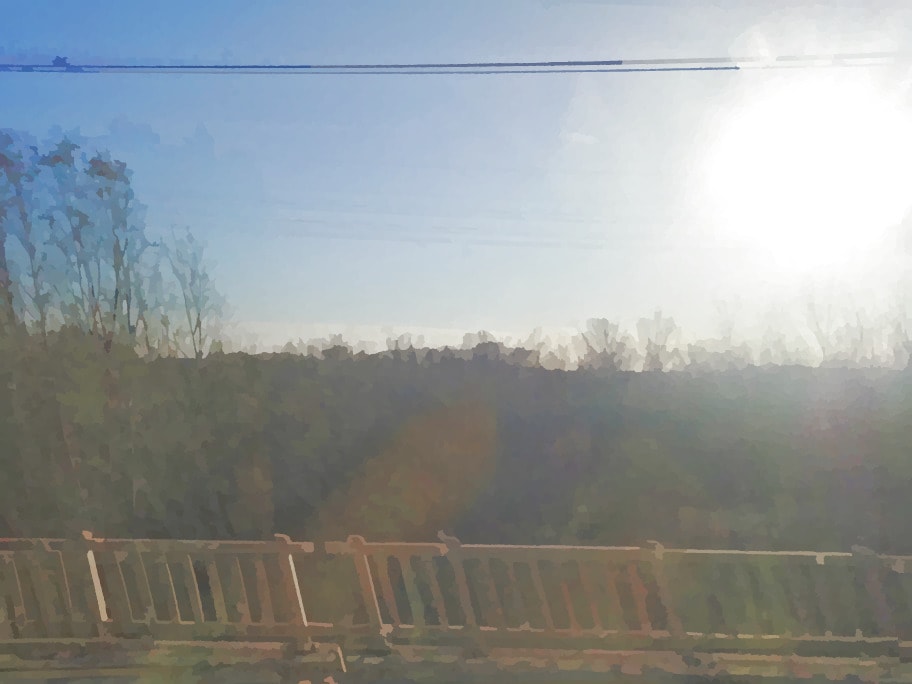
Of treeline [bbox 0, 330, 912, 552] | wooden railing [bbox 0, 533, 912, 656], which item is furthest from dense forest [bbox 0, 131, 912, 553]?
wooden railing [bbox 0, 533, 912, 656]

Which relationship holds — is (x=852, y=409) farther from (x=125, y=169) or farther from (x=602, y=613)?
(x=125, y=169)

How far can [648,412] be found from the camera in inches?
388

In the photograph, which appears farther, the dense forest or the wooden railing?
the dense forest

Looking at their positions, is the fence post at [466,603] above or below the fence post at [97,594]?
below

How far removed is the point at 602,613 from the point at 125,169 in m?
7.38

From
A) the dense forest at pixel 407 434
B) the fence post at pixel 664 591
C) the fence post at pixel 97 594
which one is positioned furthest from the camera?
the dense forest at pixel 407 434

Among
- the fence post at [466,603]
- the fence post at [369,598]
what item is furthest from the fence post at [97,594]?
the fence post at [466,603]

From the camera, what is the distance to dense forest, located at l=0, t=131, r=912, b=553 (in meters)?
8.95

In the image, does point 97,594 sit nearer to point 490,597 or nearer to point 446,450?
point 490,597

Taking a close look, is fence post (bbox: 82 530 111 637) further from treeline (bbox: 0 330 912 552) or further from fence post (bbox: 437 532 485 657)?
treeline (bbox: 0 330 912 552)

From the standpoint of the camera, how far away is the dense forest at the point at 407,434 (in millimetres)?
8945

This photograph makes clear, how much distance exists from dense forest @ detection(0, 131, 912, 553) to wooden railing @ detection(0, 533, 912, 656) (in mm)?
3869

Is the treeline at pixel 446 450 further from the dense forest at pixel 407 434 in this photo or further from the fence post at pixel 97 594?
the fence post at pixel 97 594

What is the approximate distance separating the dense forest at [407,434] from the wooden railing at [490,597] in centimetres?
387
